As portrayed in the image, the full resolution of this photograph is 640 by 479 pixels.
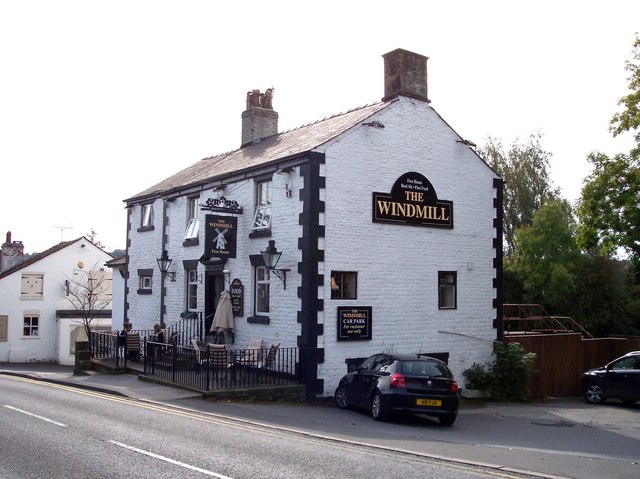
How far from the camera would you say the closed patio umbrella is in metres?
20.6

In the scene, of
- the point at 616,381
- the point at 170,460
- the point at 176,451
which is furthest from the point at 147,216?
the point at 170,460

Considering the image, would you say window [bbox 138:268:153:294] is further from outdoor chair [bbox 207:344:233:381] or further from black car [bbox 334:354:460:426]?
black car [bbox 334:354:460:426]

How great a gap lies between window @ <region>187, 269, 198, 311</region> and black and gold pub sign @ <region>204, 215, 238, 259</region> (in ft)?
10.5

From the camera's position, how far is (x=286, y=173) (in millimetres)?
19625

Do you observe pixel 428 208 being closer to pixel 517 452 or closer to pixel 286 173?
pixel 286 173

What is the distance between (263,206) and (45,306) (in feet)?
102

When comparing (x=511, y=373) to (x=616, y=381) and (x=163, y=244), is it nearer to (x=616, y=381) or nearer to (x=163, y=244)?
(x=616, y=381)

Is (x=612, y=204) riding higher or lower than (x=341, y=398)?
higher

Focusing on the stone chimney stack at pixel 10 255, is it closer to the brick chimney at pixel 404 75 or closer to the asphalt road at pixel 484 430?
the asphalt road at pixel 484 430

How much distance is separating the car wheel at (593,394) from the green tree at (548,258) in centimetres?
1028

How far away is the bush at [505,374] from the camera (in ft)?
70.6

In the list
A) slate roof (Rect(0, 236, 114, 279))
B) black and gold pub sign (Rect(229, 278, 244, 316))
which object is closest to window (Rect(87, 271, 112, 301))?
slate roof (Rect(0, 236, 114, 279))

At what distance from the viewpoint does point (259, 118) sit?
26531 millimetres

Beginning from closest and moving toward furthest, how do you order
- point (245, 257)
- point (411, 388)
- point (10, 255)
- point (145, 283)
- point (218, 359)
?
point (411, 388) < point (218, 359) < point (245, 257) < point (145, 283) < point (10, 255)
